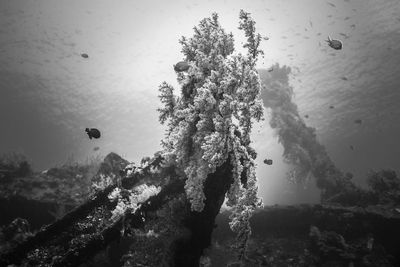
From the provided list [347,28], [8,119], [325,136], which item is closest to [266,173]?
[325,136]

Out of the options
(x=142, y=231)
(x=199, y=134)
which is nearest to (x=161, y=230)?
(x=142, y=231)

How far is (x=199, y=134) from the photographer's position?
4527 mm

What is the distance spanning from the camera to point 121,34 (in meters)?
18.7

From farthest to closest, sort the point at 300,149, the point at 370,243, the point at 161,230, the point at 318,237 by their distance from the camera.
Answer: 1. the point at 300,149
2. the point at 318,237
3. the point at 370,243
4. the point at 161,230

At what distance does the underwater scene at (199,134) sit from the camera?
4.70 meters

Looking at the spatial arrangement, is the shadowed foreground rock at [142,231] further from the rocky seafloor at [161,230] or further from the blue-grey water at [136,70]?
the blue-grey water at [136,70]

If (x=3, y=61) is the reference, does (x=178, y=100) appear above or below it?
below

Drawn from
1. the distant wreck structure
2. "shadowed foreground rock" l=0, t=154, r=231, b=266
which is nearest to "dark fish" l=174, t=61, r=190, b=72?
"shadowed foreground rock" l=0, t=154, r=231, b=266

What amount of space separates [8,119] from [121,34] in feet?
69.7

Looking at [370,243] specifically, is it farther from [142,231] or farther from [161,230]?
[142,231]

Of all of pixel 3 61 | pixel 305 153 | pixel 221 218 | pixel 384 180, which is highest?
pixel 3 61

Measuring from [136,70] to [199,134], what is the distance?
2048 centimetres

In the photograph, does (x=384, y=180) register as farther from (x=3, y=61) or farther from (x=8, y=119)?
(x=8, y=119)

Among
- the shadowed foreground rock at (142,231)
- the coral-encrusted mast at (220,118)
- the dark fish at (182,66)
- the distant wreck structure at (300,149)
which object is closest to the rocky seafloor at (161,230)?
the shadowed foreground rock at (142,231)
